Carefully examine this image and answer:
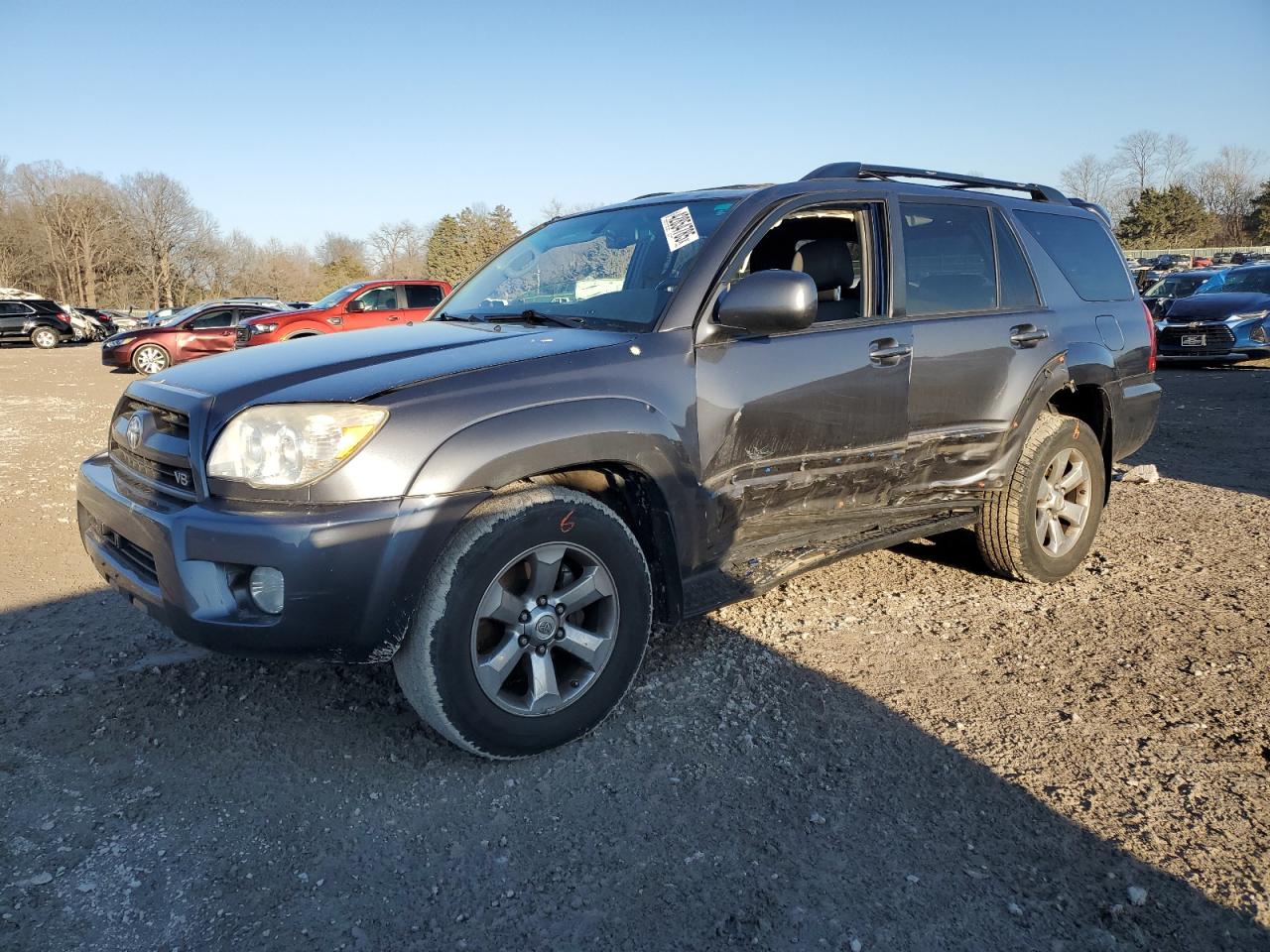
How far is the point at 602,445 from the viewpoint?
2721mm

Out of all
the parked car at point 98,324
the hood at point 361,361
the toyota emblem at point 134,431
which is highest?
the parked car at point 98,324

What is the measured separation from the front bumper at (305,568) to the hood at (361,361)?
0.34 meters

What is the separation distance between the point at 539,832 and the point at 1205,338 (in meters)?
15.3

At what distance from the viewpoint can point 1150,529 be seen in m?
5.31

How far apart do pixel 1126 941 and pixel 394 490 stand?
2089 millimetres

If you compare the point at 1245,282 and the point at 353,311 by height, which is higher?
the point at 353,311

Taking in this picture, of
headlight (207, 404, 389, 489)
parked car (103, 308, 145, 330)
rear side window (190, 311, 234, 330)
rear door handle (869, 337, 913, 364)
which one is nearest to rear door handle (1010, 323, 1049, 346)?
rear door handle (869, 337, 913, 364)

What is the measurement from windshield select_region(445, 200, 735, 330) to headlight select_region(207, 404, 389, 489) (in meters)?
1.05

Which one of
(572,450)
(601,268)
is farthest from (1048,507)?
(572,450)

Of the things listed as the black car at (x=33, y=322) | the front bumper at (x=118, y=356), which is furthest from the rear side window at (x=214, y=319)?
the black car at (x=33, y=322)

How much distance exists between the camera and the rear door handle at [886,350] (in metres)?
3.46

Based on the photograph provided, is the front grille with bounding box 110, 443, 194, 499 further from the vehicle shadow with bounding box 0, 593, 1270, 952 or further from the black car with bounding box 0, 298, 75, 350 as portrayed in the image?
the black car with bounding box 0, 298, 75, 350

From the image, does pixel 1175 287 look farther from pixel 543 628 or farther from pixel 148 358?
pixel 148 358

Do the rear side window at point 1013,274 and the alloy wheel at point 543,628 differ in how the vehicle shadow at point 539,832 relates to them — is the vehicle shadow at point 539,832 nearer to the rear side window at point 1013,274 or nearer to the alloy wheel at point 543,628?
the alloy wheel at point 543,628
